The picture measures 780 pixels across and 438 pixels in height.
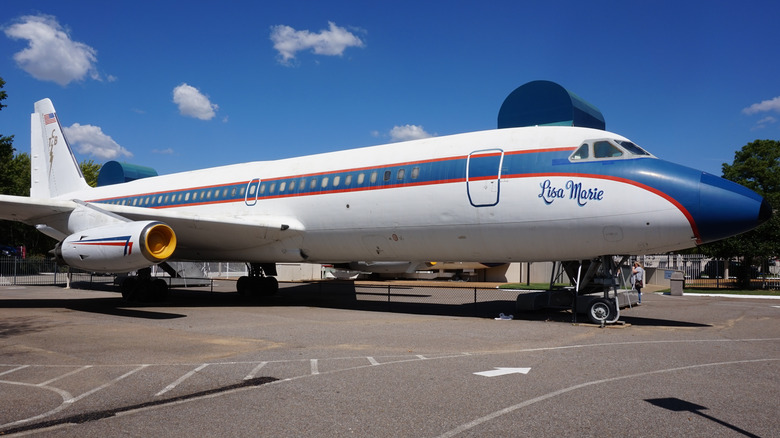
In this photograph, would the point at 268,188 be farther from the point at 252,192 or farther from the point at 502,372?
the point at 502,372

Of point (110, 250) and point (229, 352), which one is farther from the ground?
point (110, 250)

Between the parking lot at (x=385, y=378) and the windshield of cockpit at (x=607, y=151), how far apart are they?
354cm

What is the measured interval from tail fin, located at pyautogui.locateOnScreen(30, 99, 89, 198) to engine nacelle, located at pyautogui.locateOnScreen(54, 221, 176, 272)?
984cm

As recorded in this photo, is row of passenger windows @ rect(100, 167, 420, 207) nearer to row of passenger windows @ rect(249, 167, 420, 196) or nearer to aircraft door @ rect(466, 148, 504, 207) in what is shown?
row of passenger windows @ rect(249, 167, 420, 196)

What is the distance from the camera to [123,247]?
12852mm

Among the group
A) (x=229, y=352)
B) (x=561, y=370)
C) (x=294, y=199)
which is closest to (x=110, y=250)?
(x=294, y=199)

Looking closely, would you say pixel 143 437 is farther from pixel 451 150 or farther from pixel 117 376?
pixel 451 150

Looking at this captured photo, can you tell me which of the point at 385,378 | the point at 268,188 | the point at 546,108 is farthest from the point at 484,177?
the point at 546,108

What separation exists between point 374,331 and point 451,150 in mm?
4689

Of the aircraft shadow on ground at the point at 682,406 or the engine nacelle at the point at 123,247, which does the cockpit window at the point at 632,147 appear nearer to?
the aircraft shadow on ground at the point at 682,406

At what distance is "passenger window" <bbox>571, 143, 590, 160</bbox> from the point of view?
455 inches

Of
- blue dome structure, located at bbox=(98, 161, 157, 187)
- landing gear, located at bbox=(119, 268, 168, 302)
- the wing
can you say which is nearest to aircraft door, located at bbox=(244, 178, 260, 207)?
the wing

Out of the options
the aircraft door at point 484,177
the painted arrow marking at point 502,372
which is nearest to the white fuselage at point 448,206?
the aircraft door at point 484,177

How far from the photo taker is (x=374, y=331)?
11.0 meters
